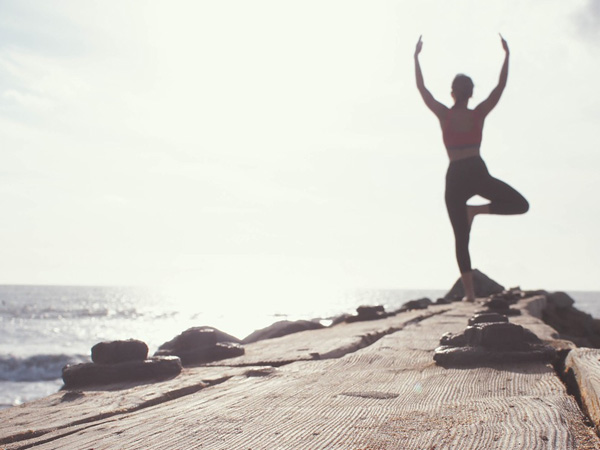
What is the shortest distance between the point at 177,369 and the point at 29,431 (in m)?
1.11

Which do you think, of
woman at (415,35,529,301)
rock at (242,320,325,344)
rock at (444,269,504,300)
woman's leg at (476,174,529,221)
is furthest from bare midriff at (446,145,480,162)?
rock at (444,269,504,300)

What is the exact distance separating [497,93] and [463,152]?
59 cm

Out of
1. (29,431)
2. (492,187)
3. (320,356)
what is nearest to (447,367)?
(320,356)

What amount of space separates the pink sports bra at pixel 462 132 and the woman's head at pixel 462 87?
15 centimetres

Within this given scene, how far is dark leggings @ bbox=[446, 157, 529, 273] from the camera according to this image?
496cm

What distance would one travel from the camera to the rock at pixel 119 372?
2.62 metres

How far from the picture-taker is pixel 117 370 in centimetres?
264

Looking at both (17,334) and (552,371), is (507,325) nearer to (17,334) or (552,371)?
(552,371)

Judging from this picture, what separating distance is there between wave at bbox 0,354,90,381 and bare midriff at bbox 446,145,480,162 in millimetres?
18861

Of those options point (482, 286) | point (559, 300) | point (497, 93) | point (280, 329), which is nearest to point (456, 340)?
point (280, 329)

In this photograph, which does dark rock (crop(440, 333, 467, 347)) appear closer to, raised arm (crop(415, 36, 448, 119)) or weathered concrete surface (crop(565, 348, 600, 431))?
weathered concrete surface (crop(565, 348, 600, 431))

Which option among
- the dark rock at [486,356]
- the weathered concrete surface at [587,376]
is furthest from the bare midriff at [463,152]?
the weathered concrete surface at [587,376]

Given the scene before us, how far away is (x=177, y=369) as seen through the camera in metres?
2.70

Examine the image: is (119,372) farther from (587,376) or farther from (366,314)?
(366,314)
